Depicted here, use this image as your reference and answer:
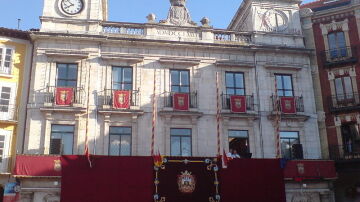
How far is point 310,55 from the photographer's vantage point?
23281 millimetres

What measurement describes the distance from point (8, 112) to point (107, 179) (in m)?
6.47

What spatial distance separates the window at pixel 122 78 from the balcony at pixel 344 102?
1089 centimetres

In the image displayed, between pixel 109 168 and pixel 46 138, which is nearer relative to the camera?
pixel 109 168

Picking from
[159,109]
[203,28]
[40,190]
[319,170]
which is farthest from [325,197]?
[40,190]

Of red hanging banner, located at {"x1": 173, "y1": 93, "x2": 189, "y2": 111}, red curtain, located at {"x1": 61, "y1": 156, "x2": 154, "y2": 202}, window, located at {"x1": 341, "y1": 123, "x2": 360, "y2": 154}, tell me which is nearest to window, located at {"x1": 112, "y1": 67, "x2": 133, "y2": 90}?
red hanging banner, located at {"x1": 173, "y1": 93, "x2": 189, "y2": 111}

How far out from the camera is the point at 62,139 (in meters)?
19.6

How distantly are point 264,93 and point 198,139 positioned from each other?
4.49 m

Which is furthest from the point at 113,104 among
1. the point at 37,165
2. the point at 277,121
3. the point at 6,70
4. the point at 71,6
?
the point at 277,121

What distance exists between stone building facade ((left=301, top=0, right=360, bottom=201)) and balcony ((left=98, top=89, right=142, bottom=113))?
32.8ft

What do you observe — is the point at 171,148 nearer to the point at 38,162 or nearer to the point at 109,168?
the point at 109,168

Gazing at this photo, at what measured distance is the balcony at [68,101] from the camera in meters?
19.6

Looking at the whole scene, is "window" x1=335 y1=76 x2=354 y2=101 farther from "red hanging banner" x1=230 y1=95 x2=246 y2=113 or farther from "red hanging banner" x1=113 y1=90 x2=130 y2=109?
"red hanging banner" x1=113 y1=90 x2=130 y2=109

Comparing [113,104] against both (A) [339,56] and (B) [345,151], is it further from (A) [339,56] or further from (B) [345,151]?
(A) [339,56]

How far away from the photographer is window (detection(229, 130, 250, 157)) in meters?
21.0
